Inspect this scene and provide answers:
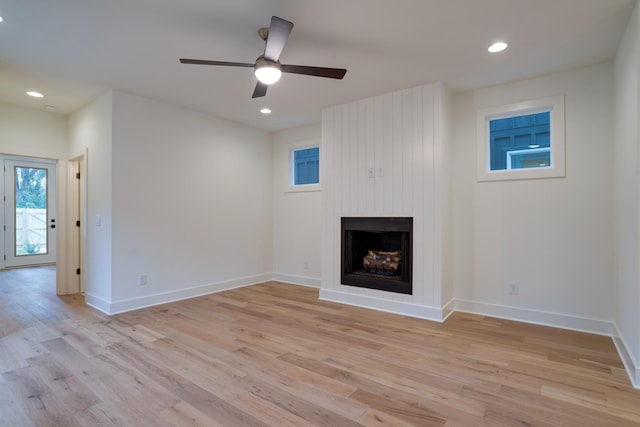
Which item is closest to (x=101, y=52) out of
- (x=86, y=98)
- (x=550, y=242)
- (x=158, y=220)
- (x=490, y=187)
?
(x=86, y=98)

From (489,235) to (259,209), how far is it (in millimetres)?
3686

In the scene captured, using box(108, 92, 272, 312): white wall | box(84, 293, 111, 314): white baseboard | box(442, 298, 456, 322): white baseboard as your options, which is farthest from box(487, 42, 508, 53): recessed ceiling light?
box(84, 293, 111, 314): white baseboard

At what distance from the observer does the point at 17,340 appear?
3062 mm

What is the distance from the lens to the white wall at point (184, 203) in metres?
4.01

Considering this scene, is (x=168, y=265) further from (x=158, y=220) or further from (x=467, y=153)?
(x=467, y=153)

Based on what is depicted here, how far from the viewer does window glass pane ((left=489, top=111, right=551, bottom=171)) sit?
3594 mm

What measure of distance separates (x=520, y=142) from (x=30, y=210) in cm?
1017

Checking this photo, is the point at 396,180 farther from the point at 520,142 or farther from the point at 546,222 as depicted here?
the point at 546,222

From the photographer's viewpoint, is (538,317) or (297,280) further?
(297,280)

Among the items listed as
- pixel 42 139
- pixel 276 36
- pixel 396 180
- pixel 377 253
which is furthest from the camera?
pixel 42 139

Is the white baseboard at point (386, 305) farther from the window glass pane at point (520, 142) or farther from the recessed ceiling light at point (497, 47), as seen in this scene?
the recessed ceiling light at point (497, 47)

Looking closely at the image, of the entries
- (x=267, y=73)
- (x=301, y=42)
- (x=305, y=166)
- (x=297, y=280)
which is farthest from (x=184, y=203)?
(x=301, y=42)

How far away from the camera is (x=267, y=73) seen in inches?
102

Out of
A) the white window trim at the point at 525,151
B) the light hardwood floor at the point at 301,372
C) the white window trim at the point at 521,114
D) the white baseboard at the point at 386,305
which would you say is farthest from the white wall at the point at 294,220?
the white window trim at the point at 525,151
